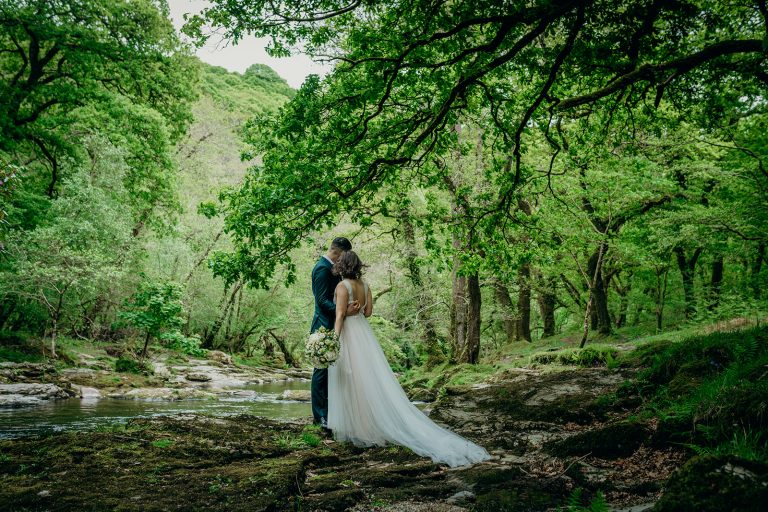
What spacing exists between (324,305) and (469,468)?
336cm

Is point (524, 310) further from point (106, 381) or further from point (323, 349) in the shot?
point (323, 349)

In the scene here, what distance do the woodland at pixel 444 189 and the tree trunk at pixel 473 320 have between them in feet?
0.26

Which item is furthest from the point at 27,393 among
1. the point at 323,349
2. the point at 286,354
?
the point at 286,354

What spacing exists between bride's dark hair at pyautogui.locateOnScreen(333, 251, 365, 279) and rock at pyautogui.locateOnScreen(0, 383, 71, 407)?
10.6 metres

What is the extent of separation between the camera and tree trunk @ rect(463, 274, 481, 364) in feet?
52.1

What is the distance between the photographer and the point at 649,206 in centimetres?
1717

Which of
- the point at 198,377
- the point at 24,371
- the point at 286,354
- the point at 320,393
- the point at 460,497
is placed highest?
the point at 320,393

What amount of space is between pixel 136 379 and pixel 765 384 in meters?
19.4

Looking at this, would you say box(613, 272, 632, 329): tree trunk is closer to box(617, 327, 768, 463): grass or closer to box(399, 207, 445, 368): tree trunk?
box(399, 207, 445, 368): tree trunk

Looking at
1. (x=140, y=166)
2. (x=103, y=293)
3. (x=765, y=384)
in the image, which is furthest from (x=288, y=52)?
(x=103, y=293)

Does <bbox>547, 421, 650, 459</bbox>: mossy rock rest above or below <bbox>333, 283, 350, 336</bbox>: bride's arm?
below

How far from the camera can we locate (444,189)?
9891 mm

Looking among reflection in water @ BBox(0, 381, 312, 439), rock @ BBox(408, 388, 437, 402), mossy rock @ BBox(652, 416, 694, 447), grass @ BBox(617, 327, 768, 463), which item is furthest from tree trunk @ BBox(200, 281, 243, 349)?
mossy rock @ BBox(652, 416, 694, 447)

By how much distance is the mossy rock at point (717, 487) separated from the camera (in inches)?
77.3
